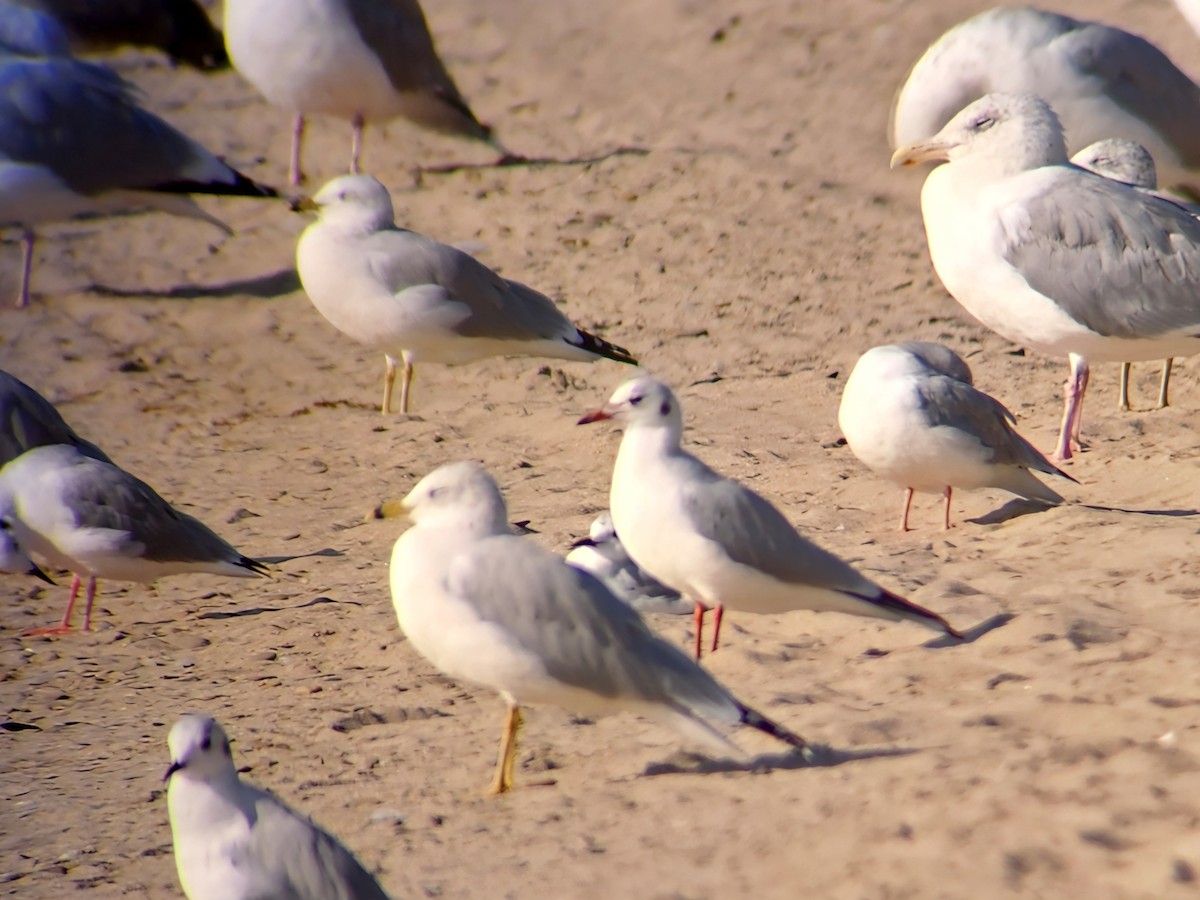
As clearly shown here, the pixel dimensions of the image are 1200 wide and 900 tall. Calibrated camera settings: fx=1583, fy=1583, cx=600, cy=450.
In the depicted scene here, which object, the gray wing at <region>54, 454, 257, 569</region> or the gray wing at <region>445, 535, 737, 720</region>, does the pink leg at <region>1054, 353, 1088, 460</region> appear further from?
the gray wing at <region>54, 454, 257, 569</region>

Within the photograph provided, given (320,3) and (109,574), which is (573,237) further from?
(109,574)

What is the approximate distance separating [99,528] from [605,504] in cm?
191

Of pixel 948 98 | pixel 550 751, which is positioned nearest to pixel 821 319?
pixel 948 98

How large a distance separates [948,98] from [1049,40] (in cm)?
63

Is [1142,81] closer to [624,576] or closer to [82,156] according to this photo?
[624,576]

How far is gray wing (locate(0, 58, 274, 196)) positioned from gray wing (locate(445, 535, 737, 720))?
239 inches

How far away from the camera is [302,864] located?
3.20m

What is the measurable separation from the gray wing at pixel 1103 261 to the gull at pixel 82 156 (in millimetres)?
5104

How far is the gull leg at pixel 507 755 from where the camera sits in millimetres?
3973

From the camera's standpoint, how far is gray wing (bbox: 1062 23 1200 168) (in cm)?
875

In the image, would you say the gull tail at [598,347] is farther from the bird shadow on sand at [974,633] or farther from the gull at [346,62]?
the bird shadow on sand at [974,633]

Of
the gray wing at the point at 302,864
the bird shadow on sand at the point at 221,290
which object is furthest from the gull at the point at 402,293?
the gray wing at the point at 302,864

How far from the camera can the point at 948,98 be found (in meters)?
9.09

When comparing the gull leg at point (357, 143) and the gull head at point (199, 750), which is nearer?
the gull head at point (199, 750)
